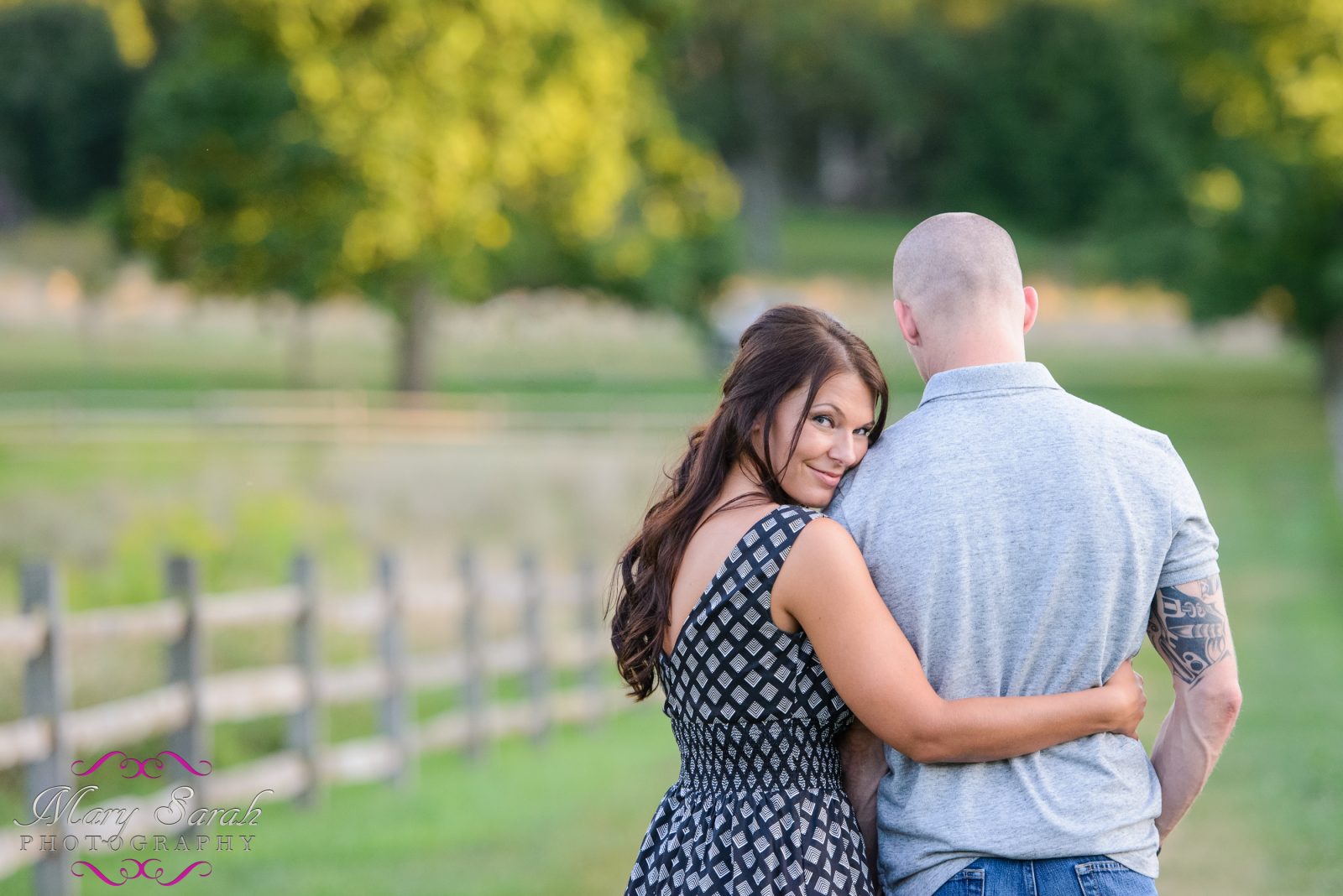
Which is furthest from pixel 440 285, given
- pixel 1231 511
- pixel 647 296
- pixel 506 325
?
pixel 1231 511

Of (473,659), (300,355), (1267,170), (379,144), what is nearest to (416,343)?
(379,144)

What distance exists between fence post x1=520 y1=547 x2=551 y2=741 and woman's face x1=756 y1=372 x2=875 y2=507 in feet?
31.6

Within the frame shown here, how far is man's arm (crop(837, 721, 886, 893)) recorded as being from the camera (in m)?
2.81

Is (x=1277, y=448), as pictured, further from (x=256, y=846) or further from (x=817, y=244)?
(x=256, y=846)

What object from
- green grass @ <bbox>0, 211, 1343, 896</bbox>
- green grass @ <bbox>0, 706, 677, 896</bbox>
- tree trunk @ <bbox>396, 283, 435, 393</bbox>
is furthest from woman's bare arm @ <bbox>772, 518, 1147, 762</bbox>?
tree trunk @ <bbox>396, 283, 435, 393</bbox>

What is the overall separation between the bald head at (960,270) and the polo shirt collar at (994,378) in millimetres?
96

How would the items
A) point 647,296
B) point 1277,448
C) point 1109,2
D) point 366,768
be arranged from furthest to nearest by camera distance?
1. point 1109,2
2. point 1277,448
3. point 647,296
4. point 366,768

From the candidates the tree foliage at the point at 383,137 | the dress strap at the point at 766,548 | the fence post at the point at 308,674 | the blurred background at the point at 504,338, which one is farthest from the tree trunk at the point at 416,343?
the dress strap at the point at 766,548

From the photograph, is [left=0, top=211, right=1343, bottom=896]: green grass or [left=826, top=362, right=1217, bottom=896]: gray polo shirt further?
[left=0, top=211, right=1343, bottom=896]: green grass

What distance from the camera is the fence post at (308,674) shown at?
9.10 meters

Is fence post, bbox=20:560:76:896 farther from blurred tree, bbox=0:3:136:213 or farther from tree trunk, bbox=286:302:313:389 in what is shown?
blurred tree, bbox=0:3:136:213

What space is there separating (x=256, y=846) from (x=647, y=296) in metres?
20.4

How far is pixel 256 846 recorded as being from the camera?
25.6 feet

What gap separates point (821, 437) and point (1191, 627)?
2.30 feet
